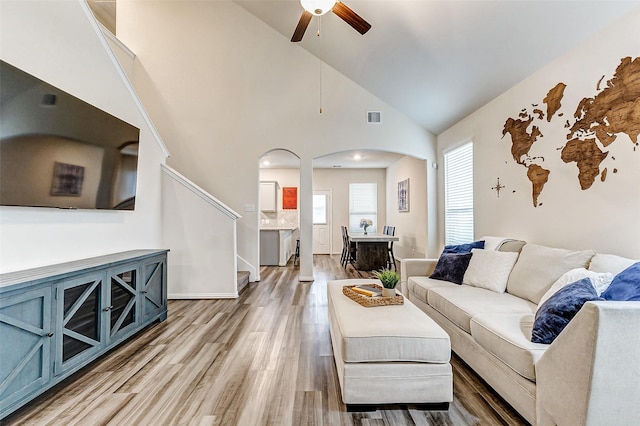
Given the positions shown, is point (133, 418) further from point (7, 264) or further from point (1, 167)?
point (1, 167)

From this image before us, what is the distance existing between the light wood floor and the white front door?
20.0ft

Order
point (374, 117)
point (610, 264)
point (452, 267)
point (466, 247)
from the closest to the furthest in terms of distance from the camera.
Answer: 1. point (610, 264)
2. point (452, 267)
3. point (466, 247)
4. point (374, 117)

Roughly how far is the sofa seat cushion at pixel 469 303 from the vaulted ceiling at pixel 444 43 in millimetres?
2358

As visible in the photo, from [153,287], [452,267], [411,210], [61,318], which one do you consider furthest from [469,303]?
[411,210]

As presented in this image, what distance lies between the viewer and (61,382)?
2201 millimetres

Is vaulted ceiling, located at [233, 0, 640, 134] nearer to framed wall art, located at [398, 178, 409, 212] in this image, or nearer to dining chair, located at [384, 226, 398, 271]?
framed wall art, located at [398, 178, 409, 212]

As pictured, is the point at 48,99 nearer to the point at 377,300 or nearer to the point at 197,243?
the point at 197,243

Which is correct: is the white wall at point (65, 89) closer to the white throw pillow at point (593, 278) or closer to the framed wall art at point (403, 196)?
the white throw pillow at point (593, 278)

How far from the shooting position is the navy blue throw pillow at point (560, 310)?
67.5 inches

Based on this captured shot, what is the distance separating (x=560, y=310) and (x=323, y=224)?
794 centimetres

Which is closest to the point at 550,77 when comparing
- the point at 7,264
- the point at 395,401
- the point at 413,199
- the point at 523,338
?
the point at 523,338

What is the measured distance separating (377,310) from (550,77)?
290 cm

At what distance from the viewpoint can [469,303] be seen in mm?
2535

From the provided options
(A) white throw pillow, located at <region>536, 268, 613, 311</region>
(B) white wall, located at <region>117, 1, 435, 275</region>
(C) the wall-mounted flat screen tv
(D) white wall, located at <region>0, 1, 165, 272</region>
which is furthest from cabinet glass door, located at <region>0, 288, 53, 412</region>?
(B) white wall, located at <region>117, 1, 435, 275</region>
